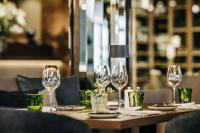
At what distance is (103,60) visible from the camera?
6.58 m

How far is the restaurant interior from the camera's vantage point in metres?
2.79

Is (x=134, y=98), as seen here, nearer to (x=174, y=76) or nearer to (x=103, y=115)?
(x=103, y=115)

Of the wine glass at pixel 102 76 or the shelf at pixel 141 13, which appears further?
the shelf at pixel 141 13

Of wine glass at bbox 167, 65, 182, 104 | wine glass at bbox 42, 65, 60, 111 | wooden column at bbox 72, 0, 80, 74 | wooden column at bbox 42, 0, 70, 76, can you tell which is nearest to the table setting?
wine glass at bbox 42, 65, 60, 111

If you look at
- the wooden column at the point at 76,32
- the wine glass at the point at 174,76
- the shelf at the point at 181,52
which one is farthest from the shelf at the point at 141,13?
the wine glass at the point at 174,76

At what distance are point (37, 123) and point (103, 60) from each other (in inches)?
185

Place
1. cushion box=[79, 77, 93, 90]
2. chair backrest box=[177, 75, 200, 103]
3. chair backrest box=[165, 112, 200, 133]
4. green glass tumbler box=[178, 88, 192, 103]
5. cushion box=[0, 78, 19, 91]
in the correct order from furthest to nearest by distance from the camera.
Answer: cushion box=[79, 77, 93, 90], chair backrest box=[177, 75, 200, 103], cushion box=[0, 78, 19, 91], green glass tumbler box=[178, 88, 192, 103], chair backrest box=[165, 112, 200, 133]

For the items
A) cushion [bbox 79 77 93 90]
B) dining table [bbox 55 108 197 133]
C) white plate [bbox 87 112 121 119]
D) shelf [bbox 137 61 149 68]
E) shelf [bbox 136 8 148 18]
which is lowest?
dining table [bbox 55 108 197 133]

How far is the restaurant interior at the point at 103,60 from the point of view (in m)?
2.79

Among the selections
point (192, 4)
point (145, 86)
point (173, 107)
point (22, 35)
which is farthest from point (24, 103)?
point (192, 4)

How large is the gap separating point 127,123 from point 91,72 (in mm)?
3852

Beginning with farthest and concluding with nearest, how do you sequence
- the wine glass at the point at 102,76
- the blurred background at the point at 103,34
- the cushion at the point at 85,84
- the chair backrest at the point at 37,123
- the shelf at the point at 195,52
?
the shelf at the point at 195,52 → the blurred background at the point at 103,34 → the cushion at the point at 85,84 → the wine glass at the point at 102,76 → the chair backrest at the point at 37,123

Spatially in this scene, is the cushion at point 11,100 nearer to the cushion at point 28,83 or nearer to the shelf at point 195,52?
the cushion at point 28,83

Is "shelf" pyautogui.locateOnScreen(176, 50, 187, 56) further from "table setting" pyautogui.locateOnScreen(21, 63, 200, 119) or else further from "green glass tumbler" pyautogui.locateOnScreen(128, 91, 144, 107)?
"green glass tumbler" pyautogui.locateOnScreen(128, 91, 144, 107)
